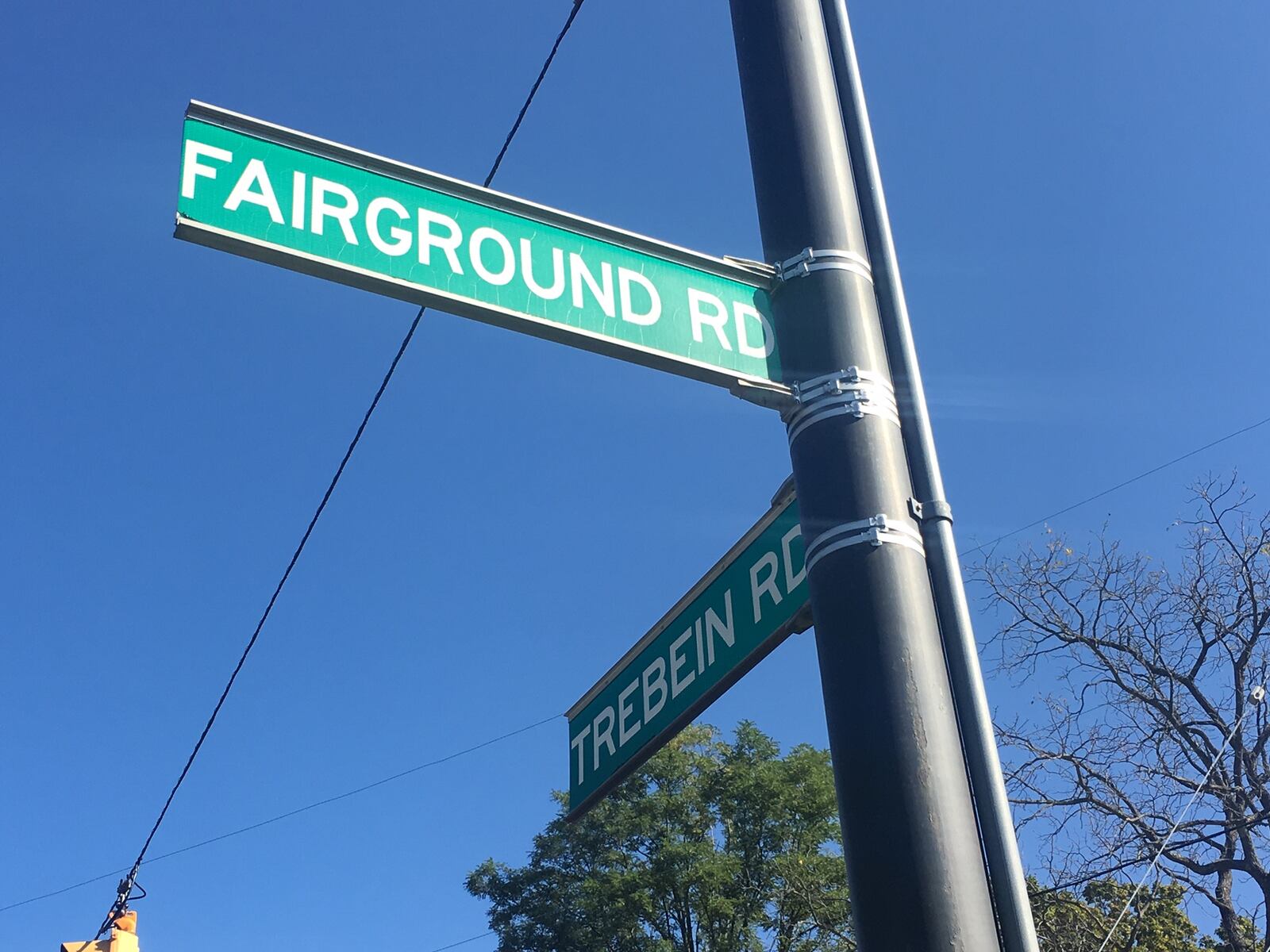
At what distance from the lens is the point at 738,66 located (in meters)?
3.71

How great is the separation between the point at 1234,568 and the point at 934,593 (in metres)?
11.3

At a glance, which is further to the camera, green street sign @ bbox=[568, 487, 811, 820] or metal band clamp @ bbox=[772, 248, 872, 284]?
green street sign @ bbox=[568, 487, 811, 820]

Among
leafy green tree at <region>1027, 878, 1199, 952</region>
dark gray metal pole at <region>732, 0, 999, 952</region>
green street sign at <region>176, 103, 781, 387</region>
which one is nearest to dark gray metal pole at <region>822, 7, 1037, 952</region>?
dark gray metal pole at <region>732, 0, 999, 952</region>

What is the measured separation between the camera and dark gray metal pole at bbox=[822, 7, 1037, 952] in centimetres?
248

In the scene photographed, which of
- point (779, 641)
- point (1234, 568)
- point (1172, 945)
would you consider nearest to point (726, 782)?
point (1172, 945)

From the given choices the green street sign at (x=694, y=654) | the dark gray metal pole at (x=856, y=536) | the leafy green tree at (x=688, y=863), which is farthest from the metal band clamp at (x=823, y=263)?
the leafy green tree at (x=688, y=863)

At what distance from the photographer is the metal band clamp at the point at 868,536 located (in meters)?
2.81

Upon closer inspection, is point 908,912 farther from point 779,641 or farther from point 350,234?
point 350,234

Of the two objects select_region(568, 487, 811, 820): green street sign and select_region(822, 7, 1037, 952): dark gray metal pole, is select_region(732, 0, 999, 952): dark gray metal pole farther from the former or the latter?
select_region(568, 487, 811, 820): green street sign

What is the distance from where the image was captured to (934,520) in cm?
291

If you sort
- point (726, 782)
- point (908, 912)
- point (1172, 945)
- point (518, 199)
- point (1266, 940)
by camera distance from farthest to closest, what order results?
point (726, 782) → point (1172, 945) → point (1266, 940) → point (518, 199) → point (908, 912)

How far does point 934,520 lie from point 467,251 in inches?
53.0

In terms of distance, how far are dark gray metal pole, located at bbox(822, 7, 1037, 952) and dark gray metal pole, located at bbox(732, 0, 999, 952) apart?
0.11 feet

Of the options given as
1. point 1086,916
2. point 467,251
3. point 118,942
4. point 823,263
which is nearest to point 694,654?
point 823,263
